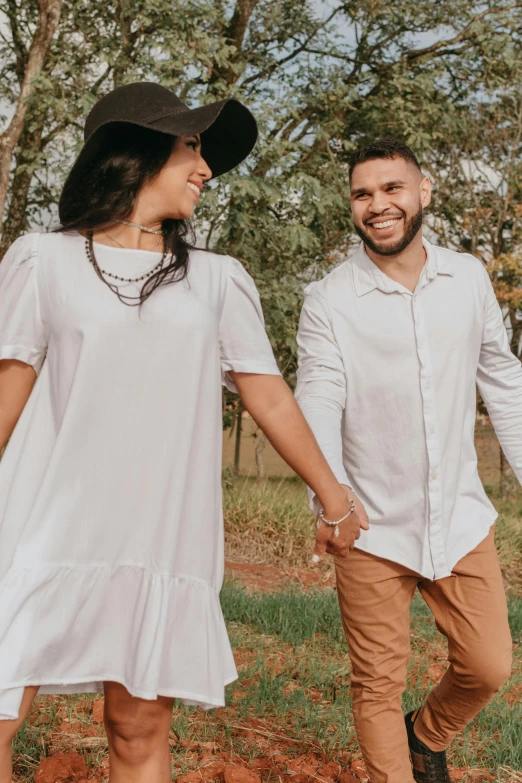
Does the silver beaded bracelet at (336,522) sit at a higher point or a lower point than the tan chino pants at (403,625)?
higher

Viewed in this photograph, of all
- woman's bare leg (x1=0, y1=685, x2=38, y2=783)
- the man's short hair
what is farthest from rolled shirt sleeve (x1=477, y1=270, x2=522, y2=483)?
woman's bare leg (x1=0, y1=685, x2=38, y2=783)

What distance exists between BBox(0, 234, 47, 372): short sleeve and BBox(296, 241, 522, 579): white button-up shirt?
4.02ft

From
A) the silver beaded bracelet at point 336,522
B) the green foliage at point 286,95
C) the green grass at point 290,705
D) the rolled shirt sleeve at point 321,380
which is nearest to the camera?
the silver beaded bracelet at point 336,522

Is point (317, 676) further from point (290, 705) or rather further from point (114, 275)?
point (114, 275)

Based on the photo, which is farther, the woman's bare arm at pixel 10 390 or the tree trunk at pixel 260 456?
the tree trunk at pixel 260 456

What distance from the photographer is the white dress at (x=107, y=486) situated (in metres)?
2.28

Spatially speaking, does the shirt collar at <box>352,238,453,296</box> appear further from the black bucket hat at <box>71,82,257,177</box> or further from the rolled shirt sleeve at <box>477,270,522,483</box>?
the black bucket hat at <box>71,82,257,177</box>

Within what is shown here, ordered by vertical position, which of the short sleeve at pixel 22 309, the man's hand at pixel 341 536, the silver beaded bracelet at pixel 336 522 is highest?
the short sleeve at pixel 22 309

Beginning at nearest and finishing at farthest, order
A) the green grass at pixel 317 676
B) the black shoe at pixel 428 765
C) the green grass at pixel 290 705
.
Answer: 1. the black shoe at pixel 428 765
2. the green grass at pixel 290 705
3. the green grass at pixel 317 676

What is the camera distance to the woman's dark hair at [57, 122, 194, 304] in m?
2.51

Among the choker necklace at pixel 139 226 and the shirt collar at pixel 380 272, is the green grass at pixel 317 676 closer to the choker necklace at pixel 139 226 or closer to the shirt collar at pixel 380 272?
the shirt collar at pixel 380 272

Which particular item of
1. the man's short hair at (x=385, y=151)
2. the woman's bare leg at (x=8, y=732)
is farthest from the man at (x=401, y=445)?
the woman's bare leg at (x=8, y=732)

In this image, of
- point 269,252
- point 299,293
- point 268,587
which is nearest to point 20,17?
point 269,252

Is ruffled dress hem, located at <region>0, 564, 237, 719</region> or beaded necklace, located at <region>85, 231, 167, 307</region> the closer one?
ruffled dress hem, located at <region>0, 564, 237, 719</region>
